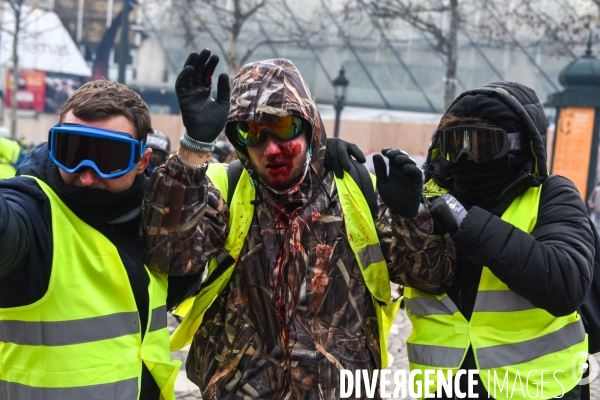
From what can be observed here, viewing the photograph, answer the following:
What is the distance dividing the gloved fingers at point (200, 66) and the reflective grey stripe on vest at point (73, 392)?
1.04m

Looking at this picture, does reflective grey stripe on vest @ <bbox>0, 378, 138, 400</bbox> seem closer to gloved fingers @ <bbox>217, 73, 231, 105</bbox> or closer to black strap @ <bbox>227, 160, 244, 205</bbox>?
black strap @ <bbox>227, 160, 244, 205</bbox>

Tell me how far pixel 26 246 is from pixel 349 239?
1.15 meters

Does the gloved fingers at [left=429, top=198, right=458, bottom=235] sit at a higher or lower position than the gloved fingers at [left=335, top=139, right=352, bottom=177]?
lower

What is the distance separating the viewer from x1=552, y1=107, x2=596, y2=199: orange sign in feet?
37.6

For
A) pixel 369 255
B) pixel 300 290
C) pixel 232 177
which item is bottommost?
pixel 300 290

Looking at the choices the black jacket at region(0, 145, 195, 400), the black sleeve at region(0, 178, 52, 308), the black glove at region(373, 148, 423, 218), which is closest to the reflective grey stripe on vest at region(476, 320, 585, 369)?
the black glove at region(373, 148, 423, 218)

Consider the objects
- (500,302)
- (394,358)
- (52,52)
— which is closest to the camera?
(500,302)

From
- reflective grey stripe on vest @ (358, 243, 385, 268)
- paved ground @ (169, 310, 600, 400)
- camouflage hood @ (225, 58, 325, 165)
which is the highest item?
camouflage hood @ (225, 58, 325, 165)

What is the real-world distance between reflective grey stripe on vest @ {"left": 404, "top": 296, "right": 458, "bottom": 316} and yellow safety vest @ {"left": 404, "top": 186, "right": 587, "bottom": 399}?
0.09 ft

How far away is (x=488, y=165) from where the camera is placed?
2.83 metres

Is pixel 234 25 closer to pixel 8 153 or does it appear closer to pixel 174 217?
pixel 8 153

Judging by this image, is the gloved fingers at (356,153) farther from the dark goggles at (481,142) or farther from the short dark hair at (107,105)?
the short dark hair at (107,105)

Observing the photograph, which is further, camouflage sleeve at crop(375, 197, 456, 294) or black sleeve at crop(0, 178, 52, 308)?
camouflage sleeve at crop(375, 197, 456, 294)

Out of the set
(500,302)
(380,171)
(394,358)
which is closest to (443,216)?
(380,171)
